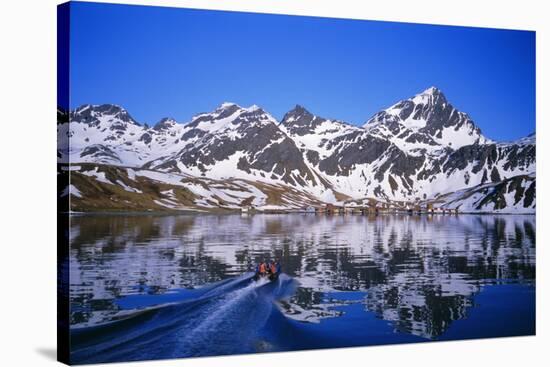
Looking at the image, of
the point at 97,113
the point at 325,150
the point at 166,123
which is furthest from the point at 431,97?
the point at 97,113

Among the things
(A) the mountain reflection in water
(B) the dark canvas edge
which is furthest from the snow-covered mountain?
(A) the mountain reflection in water

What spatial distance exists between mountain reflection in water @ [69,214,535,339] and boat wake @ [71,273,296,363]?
208 millimetres

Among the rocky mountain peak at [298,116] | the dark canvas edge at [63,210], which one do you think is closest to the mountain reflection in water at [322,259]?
the dark canvas edge at [63,210]

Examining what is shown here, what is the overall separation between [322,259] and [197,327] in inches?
130

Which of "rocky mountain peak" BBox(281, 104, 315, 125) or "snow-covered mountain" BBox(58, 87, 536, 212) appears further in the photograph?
"rocky mountain peak" BBox(281, 104, 315, 125)

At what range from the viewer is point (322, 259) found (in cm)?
1938

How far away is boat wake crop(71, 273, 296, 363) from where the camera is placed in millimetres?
16406

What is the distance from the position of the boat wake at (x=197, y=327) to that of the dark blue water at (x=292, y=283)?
0.8 inches

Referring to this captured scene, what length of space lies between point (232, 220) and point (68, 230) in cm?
386

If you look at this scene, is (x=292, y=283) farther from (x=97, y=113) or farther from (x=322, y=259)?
(x=97, y=113)

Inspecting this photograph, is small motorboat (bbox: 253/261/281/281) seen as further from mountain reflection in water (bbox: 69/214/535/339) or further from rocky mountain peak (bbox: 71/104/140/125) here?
rocky mountain peak (bbox: 71/104/140/125)

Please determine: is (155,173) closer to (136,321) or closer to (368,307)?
(136,321)

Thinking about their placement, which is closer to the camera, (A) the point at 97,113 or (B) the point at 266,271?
(A) the point at 97,113

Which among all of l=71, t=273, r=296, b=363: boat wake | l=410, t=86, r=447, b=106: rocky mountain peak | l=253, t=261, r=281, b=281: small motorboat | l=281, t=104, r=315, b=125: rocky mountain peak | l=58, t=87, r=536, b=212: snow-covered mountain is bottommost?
l=71, t=273, r=296, b=363: boat wake
